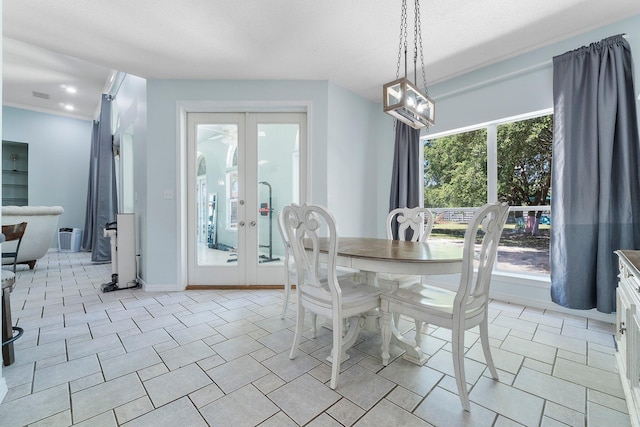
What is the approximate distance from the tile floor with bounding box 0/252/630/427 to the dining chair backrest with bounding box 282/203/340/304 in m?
0.53

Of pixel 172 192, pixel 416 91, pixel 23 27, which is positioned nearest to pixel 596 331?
pixel 416 91

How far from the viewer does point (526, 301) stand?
9.52 ft

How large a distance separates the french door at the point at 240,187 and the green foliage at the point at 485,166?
181cm

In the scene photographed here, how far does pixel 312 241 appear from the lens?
1680 mm

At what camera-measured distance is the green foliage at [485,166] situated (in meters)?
2.97

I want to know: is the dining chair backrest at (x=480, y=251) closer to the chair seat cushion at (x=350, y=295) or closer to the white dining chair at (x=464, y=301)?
the white dining chair at (x=464, y=301)

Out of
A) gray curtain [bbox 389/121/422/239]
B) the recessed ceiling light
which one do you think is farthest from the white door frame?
the recessed ceiling light

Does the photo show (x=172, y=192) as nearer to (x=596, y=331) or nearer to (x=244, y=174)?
(x=244, y=174)

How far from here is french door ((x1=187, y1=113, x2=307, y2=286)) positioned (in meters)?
3.52

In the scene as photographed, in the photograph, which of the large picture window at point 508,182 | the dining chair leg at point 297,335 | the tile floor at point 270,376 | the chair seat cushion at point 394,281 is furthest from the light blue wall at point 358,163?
the dining chair leg at point 297,335

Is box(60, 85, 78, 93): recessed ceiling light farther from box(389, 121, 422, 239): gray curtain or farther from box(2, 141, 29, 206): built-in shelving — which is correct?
box(389, 121, 422, 239): gray curtain

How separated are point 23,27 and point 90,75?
2861 millimetres

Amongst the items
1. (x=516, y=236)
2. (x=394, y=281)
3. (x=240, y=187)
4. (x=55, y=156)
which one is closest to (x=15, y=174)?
(x=55, y=156)

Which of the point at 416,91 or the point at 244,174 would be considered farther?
the point at 244,174
